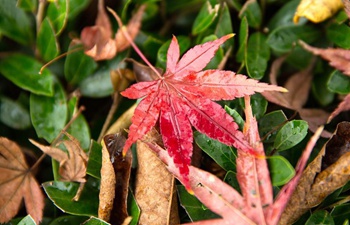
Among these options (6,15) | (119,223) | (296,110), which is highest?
(6,15)

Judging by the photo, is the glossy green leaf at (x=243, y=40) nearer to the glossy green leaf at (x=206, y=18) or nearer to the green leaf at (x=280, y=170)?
the glossy green leaf at (x=206, y=18)

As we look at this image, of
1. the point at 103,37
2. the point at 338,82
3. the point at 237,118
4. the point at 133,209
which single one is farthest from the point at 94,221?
the point at 338,82

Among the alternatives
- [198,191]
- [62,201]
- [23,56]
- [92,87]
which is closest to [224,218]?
[198,191]

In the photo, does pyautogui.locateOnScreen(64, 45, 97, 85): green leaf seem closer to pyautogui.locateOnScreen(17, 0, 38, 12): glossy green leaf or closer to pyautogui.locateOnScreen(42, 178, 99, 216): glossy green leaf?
pyautogui.locateOnScreen(17, 0, 38, 12): glossy green leaf

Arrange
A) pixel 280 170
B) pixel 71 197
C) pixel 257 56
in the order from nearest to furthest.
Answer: pixel 280 170, pixel 71 197, pixel 257 56

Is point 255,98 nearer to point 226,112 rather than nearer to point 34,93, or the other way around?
point 226,112

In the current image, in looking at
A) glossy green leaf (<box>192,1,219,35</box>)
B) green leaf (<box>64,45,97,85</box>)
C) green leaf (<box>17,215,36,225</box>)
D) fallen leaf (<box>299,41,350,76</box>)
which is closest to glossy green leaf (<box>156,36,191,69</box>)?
glossy green leaf (<box>192,1,219,35</box>)

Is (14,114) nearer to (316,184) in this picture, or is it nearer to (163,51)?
(163,51)
